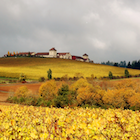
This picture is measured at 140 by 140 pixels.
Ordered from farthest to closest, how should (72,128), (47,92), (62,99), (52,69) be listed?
(52,69), (47,92), (62,99), (72,128)

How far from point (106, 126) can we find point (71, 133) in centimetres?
168

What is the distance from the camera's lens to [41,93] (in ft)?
132

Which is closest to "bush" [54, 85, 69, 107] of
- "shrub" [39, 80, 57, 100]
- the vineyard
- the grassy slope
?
"shrub" [39, 80, 57, 100]

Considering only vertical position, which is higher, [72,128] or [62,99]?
[72,128]

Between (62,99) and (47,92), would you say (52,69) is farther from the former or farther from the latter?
(62,99)

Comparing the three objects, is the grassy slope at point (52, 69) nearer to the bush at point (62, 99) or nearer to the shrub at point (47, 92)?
the shrub at point (47, 92)

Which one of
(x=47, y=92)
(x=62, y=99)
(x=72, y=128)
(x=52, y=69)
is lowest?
(x=62, y=99)

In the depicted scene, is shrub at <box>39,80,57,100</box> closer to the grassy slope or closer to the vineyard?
the vineyard

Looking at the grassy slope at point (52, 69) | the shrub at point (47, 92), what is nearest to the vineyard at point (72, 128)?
the shrub at point (47, 92)

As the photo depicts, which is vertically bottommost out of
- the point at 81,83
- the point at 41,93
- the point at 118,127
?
the point at 41,93

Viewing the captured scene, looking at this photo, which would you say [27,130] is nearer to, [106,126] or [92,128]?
[92,128]

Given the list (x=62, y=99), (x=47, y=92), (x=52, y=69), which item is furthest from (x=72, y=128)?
(x=52, y=69)

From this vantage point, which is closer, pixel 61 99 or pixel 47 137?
pixel 47 137

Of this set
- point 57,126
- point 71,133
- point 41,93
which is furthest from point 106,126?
point 41,93
